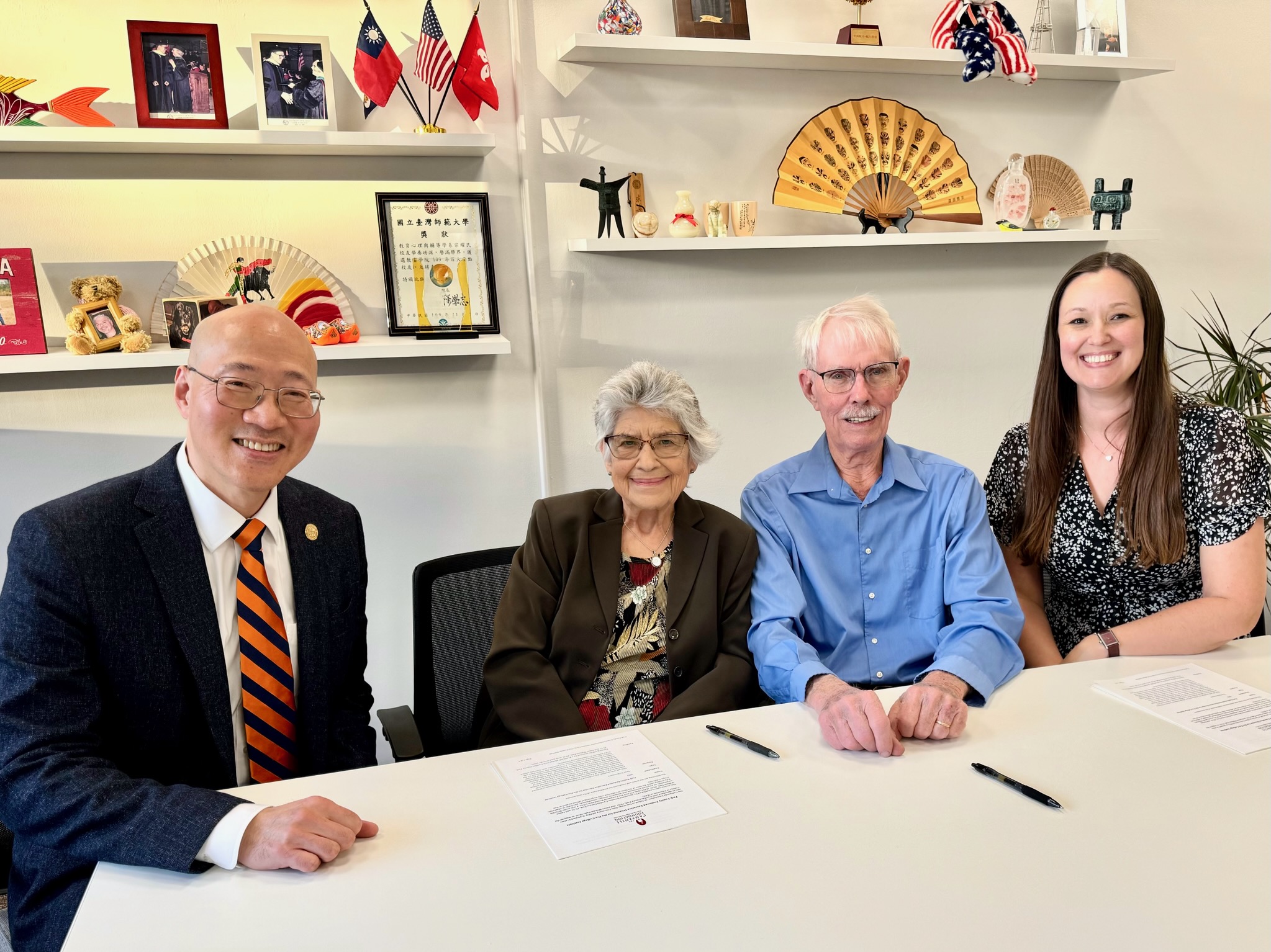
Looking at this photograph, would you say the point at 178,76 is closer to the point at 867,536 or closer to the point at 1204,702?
the point at 867,536

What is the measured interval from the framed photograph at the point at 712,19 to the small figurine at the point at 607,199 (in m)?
0.47

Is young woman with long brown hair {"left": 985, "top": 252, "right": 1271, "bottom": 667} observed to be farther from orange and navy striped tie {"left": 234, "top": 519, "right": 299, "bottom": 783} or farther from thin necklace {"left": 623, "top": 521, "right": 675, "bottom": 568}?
orange and navy striped tie {"left": 234, "top": 519, "right": 299, "bottom": 783}

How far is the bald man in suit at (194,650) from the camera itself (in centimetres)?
119

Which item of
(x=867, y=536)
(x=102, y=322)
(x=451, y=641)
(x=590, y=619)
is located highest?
(x=102, y=322)

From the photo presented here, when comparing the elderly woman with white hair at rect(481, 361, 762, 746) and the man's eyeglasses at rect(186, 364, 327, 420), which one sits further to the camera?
the elderly woman with white hair at rect(481, 361, 762, 746)

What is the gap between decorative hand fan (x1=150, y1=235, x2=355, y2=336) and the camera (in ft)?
8.24

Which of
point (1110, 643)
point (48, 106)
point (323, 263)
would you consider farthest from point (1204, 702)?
point (48, 106)

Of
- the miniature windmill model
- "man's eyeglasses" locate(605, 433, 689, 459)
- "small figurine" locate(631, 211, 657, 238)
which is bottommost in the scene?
"man's eyeglasses" locate(605, 433, 689, 459)

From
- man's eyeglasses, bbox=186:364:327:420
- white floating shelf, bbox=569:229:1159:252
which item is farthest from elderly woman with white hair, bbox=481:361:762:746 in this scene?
white floating shelf, bbox=569:229:1159:252

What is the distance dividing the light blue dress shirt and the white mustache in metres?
0.11

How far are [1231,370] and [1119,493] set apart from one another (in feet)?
5.56

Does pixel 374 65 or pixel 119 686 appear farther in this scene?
pixel 374 65

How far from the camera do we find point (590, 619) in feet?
6.01

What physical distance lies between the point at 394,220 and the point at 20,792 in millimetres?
1751
